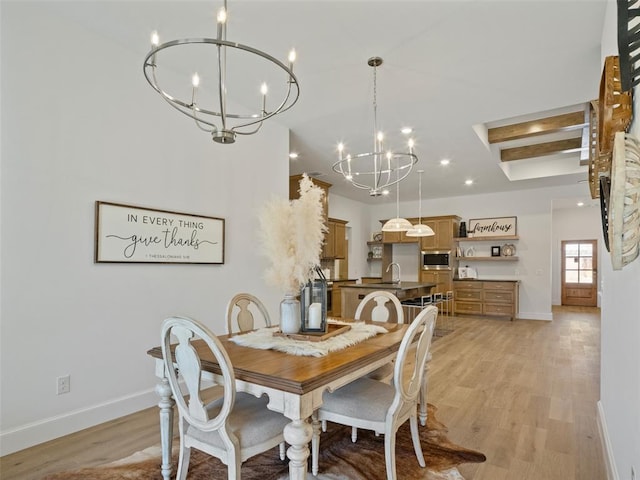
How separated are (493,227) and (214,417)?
807 centimetres

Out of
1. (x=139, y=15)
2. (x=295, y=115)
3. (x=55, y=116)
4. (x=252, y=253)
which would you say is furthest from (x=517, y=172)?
(x=55, y=116)

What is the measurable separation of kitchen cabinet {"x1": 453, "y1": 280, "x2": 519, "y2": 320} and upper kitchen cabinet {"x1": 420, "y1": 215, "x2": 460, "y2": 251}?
90 centimetres

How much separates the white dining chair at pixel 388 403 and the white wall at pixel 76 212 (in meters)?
1.69

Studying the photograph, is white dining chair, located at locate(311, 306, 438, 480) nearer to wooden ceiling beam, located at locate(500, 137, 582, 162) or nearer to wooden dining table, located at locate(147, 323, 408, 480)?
wooden dining table, located at locate(147, 323, 408, 480)

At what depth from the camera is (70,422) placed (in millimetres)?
2498

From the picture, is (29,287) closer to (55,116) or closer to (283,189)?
(55,116)

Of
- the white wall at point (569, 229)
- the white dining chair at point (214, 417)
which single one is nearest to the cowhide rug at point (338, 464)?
the white dining chair at point (214, 417)

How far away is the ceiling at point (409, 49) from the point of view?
2389 mm

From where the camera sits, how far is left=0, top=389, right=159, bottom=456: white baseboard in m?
2.25

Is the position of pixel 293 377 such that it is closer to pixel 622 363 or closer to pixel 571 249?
pixel 622 363

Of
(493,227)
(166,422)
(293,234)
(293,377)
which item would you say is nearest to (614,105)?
(293,234)

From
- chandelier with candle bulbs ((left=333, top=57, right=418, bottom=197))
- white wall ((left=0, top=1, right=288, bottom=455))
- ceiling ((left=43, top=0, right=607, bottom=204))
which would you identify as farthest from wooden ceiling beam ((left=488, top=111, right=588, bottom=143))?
white wall ((left=0, top=1, right=288, bottom=455))

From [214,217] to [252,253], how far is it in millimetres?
608

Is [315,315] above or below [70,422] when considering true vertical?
above
